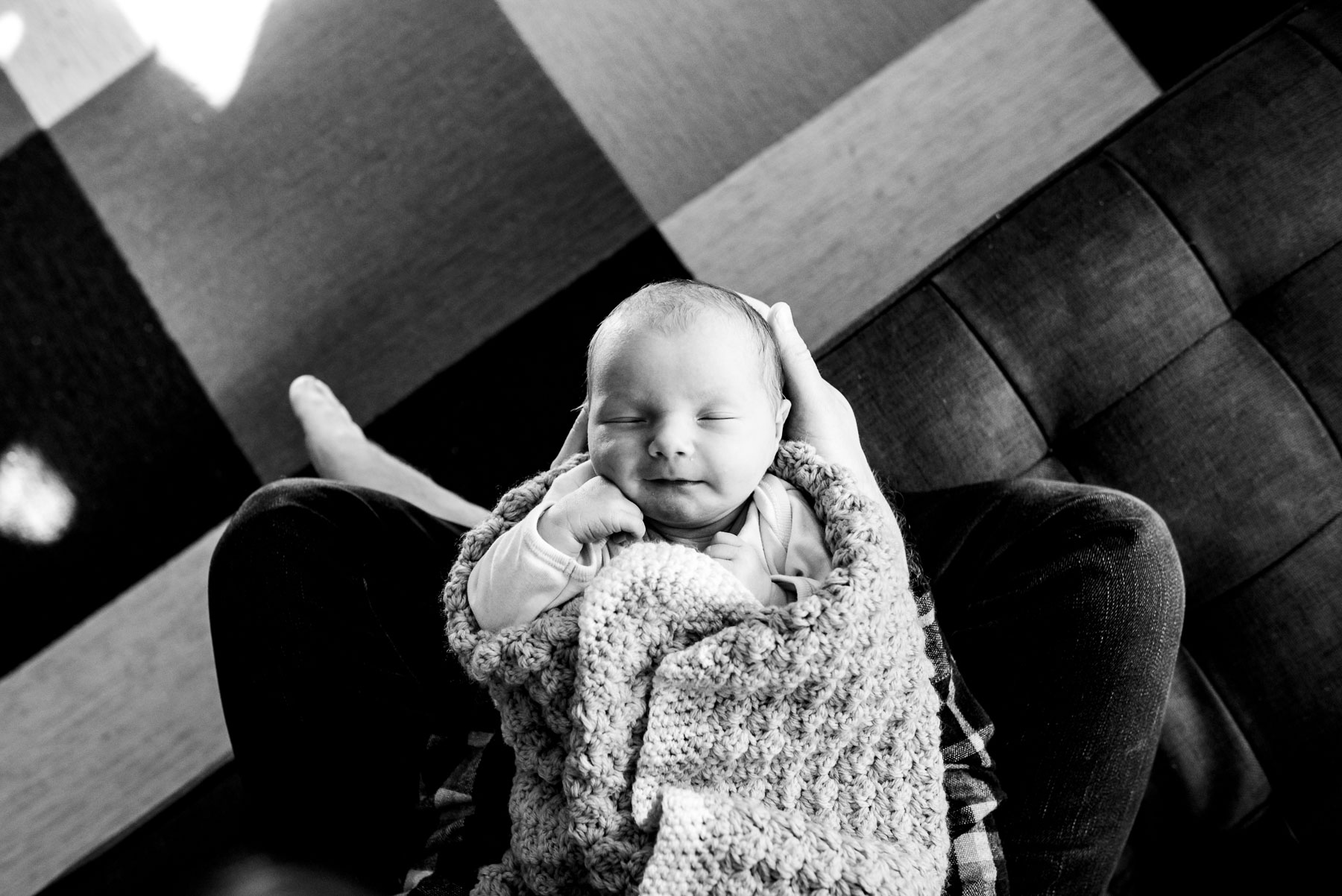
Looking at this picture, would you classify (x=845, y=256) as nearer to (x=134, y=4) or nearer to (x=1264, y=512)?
(x=1264, y=512)

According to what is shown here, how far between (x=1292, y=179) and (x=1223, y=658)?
0.53 meters

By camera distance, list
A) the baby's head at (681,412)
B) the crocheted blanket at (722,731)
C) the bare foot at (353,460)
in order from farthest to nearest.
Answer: the bare foot at (353,460)
the baby's head at (681,412)
the crocheted blanket at (722,731)

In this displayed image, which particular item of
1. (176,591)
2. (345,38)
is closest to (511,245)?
(345,38)

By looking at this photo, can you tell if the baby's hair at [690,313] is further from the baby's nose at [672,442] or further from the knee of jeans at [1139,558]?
the knee of jeans at [1139,558]

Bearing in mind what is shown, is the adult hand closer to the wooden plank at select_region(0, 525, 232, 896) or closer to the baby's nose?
the baby's nose

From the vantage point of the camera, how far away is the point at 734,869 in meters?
0.74

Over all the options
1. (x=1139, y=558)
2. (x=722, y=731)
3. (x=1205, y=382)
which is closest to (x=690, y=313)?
(x=722, y=731)

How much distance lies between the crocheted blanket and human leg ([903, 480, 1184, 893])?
0.42 feet

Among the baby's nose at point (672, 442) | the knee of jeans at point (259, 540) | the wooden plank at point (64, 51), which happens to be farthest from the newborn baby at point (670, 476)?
the wooden plank at point (64, 51)

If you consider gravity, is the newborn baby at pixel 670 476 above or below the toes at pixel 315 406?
below

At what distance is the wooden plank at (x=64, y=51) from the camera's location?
161cm

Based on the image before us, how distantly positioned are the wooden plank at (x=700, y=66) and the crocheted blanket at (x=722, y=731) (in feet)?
3.06

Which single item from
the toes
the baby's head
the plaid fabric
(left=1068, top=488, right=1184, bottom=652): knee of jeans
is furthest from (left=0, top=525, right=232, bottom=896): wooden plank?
(left=1068, top=488, right=1184, bottom=652): knee of jeans

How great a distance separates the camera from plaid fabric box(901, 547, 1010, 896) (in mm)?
863
